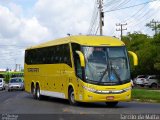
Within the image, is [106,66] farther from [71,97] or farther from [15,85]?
[15,85]

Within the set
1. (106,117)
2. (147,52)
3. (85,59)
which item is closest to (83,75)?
(85,59)

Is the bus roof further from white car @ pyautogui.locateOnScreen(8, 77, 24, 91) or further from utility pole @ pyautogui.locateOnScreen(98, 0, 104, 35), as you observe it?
white car @ pyautogui.locateOnScreen(8, 77, 24, 91)

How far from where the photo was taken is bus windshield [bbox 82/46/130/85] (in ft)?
81.4

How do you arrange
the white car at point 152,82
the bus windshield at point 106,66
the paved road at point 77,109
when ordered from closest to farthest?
1. the paved road at point 77,109
2. the bus windshield at point 106,66
3. the white car at point 152,82

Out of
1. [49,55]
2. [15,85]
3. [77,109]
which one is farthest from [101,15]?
[77,109]

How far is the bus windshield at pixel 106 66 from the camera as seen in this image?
24.8 metres

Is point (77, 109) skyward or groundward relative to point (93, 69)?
groundward

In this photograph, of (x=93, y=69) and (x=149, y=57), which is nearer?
(x=93, y=69)

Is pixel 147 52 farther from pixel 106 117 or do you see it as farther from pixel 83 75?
pixel 106 117

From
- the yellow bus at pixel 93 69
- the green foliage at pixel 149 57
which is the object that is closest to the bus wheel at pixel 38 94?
the yellow bus at pixel 93 69

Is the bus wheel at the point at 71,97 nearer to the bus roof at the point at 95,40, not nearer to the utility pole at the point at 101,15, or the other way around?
the bus roof at the point at 95,40

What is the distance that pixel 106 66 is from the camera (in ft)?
82.0

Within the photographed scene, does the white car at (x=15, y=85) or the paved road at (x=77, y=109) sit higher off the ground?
the white car at (x=15, y=85)

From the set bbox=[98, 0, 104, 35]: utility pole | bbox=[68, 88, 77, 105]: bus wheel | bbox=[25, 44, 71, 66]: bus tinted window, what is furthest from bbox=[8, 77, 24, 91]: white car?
→ bbox=[68, 88, 77, 105]: bus wheel
